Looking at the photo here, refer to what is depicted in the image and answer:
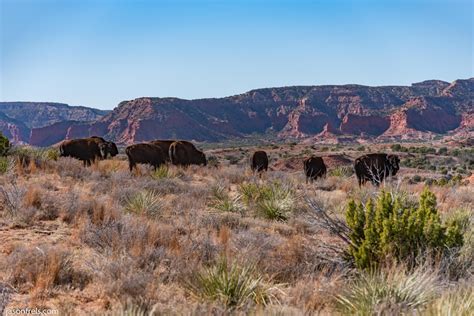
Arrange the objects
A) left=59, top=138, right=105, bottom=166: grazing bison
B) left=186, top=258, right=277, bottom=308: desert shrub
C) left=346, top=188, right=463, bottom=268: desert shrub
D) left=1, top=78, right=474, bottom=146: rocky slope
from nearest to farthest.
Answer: left=186, top=258, right=277, bottom=308: desert shrub → left=346, top=188, right=463, bottom=268: desert shrub → left=59, top=138, right=105, bottom=166: grazing bison → left=1, top=78, right=474, bottom=146: rocky slope

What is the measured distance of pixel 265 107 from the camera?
490ft

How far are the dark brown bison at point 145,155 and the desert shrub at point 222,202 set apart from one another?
6.72m

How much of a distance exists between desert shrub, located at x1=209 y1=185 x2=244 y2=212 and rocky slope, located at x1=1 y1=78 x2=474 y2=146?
363 ft

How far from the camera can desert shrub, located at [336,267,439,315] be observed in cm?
406

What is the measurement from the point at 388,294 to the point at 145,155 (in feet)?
47.0

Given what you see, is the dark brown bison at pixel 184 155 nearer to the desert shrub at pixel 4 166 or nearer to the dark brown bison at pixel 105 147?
the dark brown bison at pixel 105 147

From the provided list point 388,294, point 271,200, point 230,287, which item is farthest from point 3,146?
point 388,294

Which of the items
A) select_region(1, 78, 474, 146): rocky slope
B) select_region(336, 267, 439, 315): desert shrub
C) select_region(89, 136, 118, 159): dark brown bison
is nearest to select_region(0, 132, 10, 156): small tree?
select_region(89, 136, 118, 159): dark brown bison

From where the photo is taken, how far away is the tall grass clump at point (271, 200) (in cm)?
938

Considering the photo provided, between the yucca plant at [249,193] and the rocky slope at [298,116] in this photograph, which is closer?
the yucca plant at [249,193]

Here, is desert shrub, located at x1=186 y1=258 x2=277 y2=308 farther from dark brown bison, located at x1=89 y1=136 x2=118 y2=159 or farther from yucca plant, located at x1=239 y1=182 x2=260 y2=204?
dark brown bison, located at x1=89 y1=136 x2=118 y2=159

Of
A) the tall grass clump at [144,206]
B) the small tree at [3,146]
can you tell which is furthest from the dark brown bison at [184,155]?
the tall grass clump at [144,206]

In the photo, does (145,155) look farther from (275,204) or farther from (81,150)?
(275,204)

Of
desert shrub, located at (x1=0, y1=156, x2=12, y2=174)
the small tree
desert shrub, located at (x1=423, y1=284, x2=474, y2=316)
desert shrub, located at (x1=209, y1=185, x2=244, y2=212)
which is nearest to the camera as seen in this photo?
desert shrub, located at (x1=423, y1=284, x2=474, y2=316)
